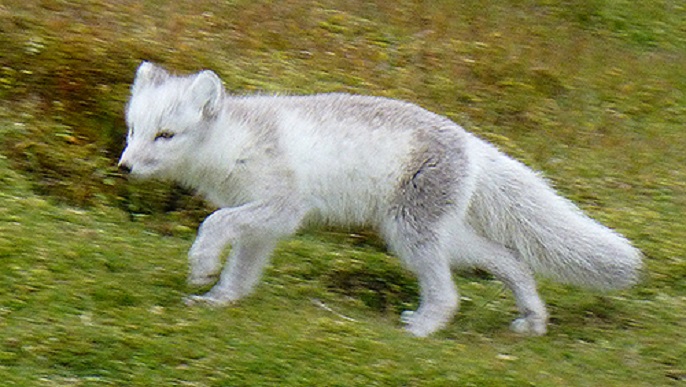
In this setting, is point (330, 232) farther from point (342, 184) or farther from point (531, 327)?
point (531, 327)

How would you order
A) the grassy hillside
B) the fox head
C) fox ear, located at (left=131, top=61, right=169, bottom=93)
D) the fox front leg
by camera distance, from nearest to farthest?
the grassy hillside
the fox front leg
the fox head
fox ear, located at (left=131, top=61, right=169, bottom=93)

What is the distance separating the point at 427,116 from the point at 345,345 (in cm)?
160

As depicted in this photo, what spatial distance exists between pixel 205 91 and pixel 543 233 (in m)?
2.31

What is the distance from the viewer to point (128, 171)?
7.08 meters

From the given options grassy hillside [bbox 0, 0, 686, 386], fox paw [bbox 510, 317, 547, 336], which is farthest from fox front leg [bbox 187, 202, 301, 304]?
fox paw [bbox 510, 317, 547, 336]

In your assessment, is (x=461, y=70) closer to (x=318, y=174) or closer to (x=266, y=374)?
(x=318, y=174)

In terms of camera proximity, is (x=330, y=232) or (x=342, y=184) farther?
(x=330, y=232)

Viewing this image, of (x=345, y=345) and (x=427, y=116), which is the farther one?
(x=427, y=116)

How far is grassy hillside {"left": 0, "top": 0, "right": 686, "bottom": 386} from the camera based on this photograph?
6.63 meters

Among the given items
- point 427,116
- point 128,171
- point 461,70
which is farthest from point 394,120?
point 461,70

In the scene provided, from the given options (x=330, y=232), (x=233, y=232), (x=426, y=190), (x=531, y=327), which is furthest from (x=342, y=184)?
(x=330, y=232)

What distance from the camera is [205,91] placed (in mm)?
7227

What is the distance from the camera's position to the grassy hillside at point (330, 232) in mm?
6633

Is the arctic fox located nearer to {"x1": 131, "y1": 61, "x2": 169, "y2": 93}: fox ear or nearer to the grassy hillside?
{"x1": 131, "y1": 61, "x2": 169, "y2": 93}: fox ear
